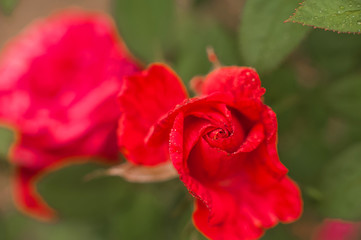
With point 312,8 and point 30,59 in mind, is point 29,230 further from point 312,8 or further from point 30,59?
point 312,8

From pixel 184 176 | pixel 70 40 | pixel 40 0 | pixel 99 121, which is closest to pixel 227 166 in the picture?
pixel 184 176

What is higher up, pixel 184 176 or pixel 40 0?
pixel 184 176

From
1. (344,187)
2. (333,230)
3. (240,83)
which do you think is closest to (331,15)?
(240,83)

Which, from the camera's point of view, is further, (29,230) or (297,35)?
(29,230)

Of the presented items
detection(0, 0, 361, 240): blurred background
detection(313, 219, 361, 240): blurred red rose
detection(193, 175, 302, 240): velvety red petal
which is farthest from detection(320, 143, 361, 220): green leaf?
detection(313, 219, 361, 240): blurred red rose

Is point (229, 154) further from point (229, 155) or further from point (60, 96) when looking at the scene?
point (60, 96)

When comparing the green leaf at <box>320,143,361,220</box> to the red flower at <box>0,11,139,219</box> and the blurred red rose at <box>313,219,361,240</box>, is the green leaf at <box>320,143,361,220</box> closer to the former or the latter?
the red flower at <box>0,11,139,219</box>

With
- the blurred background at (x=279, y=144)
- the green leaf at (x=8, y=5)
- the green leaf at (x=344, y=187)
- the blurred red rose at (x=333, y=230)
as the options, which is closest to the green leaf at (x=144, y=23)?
the blurred background at (x=279, y=144)
